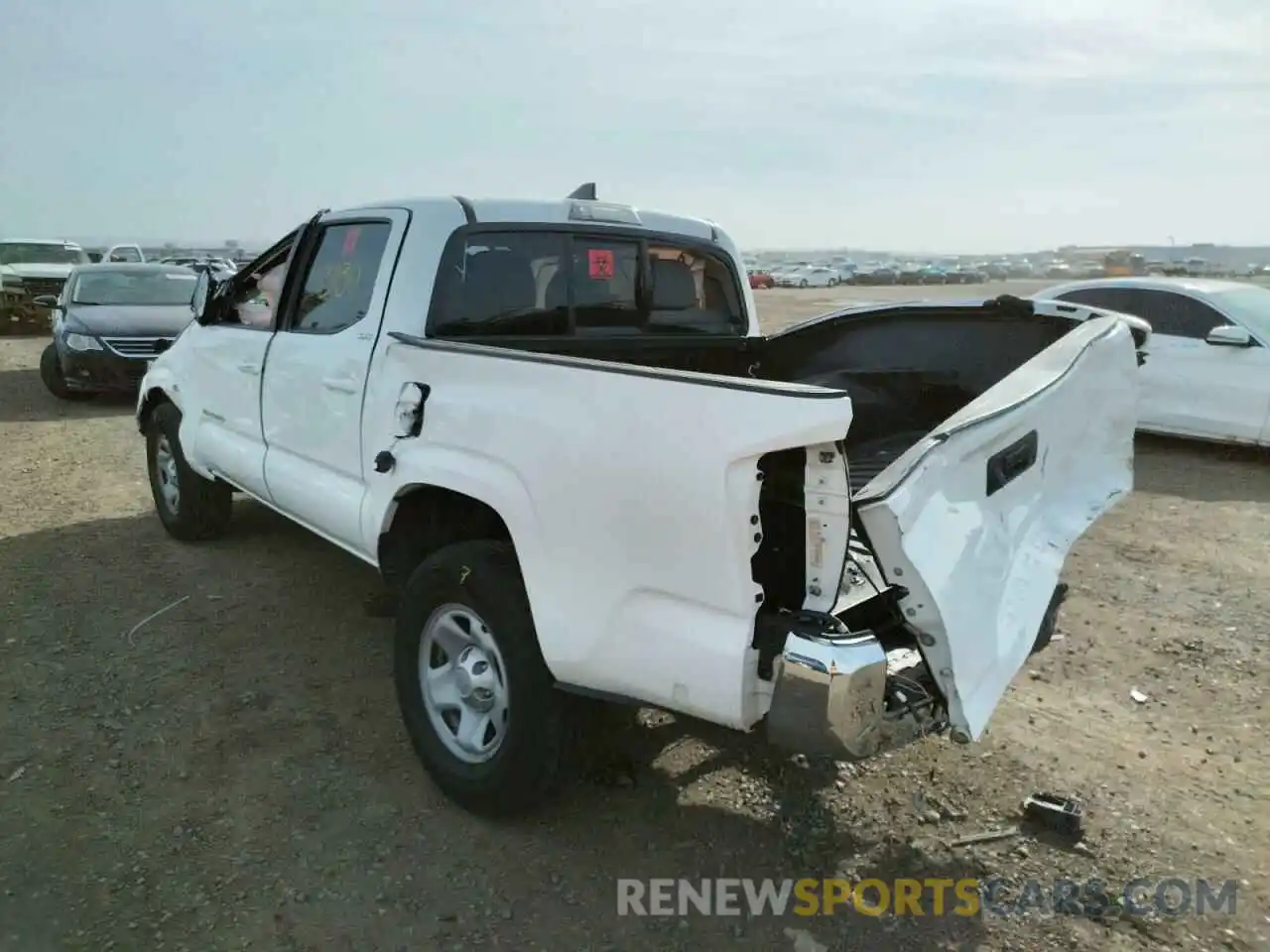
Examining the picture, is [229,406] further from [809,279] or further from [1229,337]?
[809,279]

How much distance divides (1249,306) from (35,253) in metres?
22.7

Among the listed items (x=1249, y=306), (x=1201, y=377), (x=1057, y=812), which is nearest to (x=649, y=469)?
(x=1057, y=812)

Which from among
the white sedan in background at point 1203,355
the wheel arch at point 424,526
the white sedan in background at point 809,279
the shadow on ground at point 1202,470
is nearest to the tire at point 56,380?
the wheel arch at point 424,526

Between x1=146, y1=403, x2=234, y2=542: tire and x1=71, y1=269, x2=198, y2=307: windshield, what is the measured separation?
6808 millimetres

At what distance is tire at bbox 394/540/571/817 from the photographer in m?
2.93

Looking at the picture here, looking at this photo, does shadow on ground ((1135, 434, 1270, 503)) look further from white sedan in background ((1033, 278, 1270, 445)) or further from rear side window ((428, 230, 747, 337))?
rear side window ((428, 230, 747, 337))

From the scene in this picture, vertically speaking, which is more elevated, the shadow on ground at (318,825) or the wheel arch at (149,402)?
the wheel arch at (149,402)

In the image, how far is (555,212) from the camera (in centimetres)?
416

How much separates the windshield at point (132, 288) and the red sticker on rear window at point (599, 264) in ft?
31.6

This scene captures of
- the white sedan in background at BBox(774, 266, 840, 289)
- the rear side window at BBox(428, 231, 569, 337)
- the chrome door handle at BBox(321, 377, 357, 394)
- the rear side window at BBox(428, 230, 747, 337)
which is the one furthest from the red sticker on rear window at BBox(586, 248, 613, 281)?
the white sedan in background at BBox(774, 266, 840, 289)

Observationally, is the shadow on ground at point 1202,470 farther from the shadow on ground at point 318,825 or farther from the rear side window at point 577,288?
the shadow on ground at point 318,825

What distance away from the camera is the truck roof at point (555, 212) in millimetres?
3922

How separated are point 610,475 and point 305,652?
250 centimetres

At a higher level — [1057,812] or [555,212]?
[555,212]
